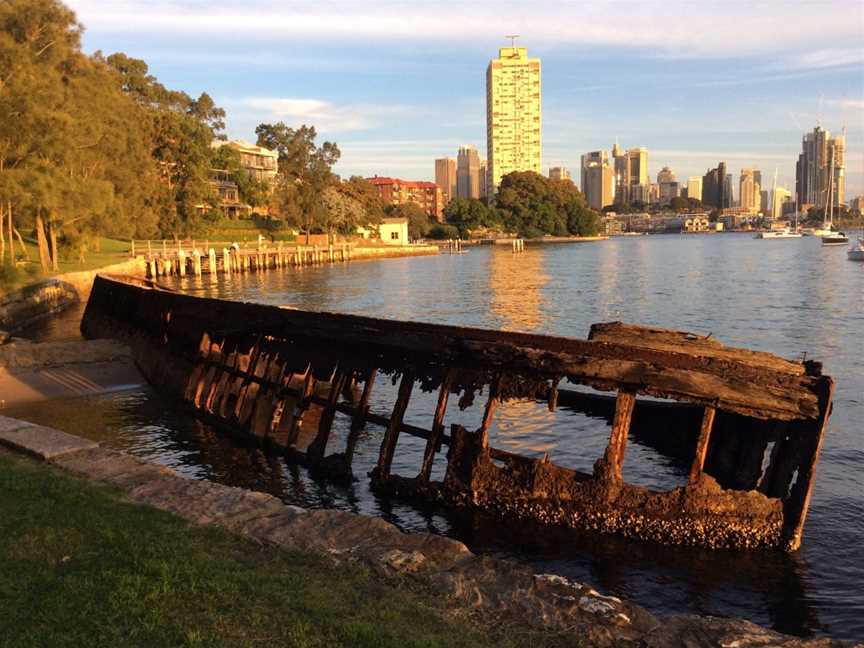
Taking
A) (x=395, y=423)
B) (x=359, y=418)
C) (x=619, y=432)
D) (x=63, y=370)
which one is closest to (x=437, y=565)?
(x=619, y=432)

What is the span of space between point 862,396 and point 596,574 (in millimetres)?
16947

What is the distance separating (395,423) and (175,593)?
6.28 m

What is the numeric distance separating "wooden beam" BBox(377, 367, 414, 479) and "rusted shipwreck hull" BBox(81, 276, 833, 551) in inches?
1.2

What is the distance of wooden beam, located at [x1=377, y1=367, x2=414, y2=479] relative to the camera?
12.0 metres

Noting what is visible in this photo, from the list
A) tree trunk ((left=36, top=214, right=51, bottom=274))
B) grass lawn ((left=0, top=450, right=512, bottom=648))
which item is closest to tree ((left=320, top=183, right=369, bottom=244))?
tree trunk ((left=36, top=214, right=51, bottom=274))

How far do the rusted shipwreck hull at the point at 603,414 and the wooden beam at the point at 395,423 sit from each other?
0.03 meters

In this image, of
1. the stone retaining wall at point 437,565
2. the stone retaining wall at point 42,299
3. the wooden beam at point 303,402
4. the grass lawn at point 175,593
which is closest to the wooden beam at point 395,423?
the wooden beam at point 303,402

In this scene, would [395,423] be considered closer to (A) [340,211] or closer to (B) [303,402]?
(B) [303,402]

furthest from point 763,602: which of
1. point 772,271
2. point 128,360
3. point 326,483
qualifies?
point 772,271

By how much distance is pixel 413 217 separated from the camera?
18312cm

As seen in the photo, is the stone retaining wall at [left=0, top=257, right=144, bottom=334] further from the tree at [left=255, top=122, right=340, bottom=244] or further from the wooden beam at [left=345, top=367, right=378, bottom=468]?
the tree at [left=255, top=122, right=340, bottom=244]

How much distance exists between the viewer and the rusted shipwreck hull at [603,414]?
30.6ft

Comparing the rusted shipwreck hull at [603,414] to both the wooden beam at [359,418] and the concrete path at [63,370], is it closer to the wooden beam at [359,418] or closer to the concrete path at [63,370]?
the wooden beam at [359,418]

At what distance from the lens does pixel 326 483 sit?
1301 cm
